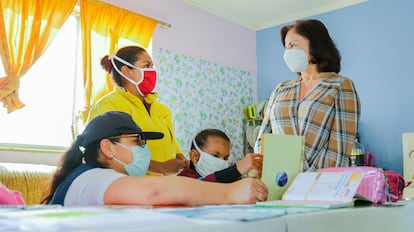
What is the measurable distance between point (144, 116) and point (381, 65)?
240cm

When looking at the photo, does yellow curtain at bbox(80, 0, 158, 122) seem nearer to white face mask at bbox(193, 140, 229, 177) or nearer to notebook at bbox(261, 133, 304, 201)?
white face mask at bbox(193, 140, 229, 177)

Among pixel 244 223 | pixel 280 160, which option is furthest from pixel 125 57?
pixel 244 223

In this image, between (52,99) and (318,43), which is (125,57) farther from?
(52,99)

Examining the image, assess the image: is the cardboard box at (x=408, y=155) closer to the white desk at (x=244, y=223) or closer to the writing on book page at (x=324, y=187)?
the writing on book page at (x=324, y=187)

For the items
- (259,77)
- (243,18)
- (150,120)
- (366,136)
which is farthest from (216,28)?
(150,120)

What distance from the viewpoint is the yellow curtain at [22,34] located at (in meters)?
2.28

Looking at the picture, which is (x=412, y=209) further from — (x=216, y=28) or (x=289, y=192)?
(x=216, y=28)

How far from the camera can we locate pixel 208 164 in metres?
1.60

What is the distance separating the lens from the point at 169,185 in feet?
2.22

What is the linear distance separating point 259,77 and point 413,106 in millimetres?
1422

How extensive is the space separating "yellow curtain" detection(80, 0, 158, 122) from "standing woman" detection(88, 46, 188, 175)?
3.66 ft

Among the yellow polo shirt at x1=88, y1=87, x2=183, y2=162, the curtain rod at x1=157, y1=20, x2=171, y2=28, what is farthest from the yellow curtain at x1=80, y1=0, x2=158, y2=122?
the yellow polo shirt at x1=88, y1=87, x2=183, y2=162

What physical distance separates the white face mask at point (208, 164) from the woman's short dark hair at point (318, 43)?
527mm

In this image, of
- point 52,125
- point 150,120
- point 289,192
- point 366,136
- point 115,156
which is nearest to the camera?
point 289,192
